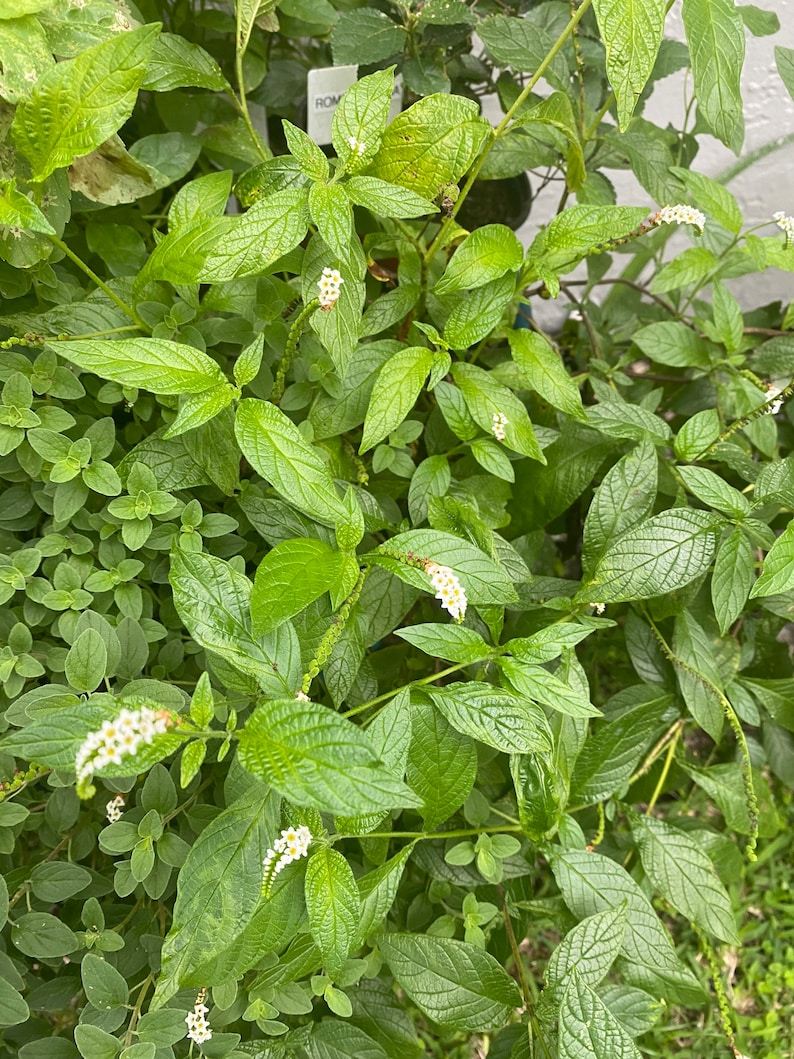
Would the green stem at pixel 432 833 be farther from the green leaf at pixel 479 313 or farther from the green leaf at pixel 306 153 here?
the green leaf at pixel 306 153

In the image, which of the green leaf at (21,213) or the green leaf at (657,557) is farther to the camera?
the green leaf at (657,557)

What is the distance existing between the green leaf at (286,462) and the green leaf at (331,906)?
0.29 m

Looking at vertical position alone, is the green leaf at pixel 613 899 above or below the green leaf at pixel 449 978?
above

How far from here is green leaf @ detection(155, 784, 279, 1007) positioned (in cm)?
61

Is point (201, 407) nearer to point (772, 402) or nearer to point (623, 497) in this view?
point (623, 497)

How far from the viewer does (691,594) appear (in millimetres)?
940

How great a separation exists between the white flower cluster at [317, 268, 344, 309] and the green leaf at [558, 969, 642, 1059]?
0.66 m

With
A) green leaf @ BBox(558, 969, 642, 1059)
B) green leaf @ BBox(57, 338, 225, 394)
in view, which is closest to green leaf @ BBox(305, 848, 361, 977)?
green leaf @ BBox(558, 969, 642, 1059)

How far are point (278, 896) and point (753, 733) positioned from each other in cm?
111

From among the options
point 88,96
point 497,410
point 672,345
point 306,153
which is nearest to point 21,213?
point 88,96

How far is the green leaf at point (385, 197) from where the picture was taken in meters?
0.72

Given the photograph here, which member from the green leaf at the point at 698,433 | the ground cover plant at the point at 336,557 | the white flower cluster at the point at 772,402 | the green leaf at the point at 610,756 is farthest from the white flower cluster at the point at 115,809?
the white flower cluster at the point at 772,402

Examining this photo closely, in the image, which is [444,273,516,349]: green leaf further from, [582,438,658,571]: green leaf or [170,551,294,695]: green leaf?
[170,551,294,695]: green leaf

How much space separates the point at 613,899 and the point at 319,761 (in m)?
0.46
